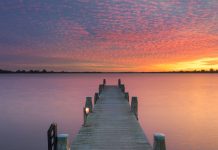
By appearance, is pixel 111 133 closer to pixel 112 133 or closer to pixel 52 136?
pixel 112 133

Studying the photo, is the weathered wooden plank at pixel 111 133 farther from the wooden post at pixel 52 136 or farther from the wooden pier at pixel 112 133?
the wooden post at pixel 52 136

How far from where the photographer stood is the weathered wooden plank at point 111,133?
381 inches

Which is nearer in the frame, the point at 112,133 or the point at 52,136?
the point at 52,136

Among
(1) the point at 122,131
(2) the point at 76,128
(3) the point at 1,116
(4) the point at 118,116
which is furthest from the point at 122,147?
(3) the point at 1,116

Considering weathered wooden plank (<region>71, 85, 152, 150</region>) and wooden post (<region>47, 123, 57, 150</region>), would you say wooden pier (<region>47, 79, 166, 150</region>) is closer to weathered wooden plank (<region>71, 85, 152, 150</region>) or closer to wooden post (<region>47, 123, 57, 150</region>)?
weathered wooden plank (<region>71, 85, 152, 150</region>)

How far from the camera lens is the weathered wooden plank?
9.67 m

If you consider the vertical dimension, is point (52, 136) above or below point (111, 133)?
above

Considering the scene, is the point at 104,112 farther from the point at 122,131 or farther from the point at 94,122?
the point at 122,131

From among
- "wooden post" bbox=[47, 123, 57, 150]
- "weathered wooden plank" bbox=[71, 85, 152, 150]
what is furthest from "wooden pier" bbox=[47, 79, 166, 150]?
"wooden post" bbox=[47, 123, 57, 150]

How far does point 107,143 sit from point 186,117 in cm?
2802

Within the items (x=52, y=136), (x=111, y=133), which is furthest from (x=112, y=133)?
(x=52, y=136)

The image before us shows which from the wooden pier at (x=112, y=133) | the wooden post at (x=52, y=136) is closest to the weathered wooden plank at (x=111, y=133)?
the wooden pier at (x=112, y=133)

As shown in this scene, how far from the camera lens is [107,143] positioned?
9961 millimetres

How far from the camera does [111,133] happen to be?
37.0ft
